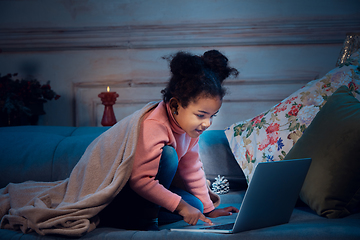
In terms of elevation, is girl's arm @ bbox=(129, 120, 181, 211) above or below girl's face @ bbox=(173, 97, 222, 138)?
below

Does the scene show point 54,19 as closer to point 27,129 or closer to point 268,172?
point 27,129

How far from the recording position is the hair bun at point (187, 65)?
933 mm

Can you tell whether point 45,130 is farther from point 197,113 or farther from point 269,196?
point 269,196

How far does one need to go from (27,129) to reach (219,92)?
43.0 inches

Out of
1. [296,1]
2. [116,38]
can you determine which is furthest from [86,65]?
[296,1]

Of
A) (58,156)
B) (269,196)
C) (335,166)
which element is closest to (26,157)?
(58,156)

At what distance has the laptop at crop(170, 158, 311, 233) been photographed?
0.67m

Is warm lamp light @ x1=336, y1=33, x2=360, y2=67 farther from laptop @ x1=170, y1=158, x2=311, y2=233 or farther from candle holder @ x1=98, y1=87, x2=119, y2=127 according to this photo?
candle holder @ x1=98, y1=87, x2=119, y2=127

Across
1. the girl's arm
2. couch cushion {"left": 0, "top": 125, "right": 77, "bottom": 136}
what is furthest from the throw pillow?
couch cushion {"left": 0, "top": 125, "right": 77, "bottom": 136}

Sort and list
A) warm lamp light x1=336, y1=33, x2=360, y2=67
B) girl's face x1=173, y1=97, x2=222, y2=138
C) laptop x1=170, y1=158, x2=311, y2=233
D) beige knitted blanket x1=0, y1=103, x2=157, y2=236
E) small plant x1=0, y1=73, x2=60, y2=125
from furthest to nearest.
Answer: small plant x1=0, y1=73, x2=60, y2=125 → warm lamp light x1=336, y1=33, x2=360, y2=67 → girl's face x1=173, y1=97, x2=222, y2=138 → beige knitted blanket x1=0, y1=103, x2=157, y2=236 → laptop x1=170, y1=158, x2=311, y2=233

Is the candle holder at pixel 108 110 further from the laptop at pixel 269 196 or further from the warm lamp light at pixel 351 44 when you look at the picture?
the warm lamp light at pixel 351 44

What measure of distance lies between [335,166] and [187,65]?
0.54 meters

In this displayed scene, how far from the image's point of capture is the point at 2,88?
1636 mm

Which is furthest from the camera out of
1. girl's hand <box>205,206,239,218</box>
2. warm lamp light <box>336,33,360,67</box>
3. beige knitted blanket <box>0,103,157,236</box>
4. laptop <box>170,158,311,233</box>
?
warm lamp light <box>336,33,360,67</box>
